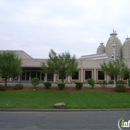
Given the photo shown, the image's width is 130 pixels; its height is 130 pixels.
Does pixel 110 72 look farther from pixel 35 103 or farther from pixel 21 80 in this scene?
pixel 21 80

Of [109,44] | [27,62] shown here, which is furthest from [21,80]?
[109,44]

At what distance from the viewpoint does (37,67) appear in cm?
4072

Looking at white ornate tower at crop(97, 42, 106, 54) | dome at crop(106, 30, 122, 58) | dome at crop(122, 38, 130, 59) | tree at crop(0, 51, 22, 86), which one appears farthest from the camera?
white ornate tower at crop(97, 42, 106, 54)

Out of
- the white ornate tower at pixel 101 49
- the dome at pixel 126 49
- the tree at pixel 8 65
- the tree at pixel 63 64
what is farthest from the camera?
the white ornate tower at pixel 101 49

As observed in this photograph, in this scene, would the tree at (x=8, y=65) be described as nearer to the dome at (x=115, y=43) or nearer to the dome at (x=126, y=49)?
the dome at (x=115, y=43)

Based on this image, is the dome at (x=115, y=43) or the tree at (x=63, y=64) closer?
the tree at (x=63, y=64)

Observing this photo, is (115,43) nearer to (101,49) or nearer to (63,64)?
(101,49)

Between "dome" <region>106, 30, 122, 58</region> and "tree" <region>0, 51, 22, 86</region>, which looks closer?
"tree" <region>0, 51, 22, 86</region>

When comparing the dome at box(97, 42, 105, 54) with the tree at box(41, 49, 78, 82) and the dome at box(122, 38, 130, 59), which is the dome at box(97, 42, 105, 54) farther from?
the tree at box(41, 49, 78, 82)

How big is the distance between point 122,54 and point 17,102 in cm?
6382

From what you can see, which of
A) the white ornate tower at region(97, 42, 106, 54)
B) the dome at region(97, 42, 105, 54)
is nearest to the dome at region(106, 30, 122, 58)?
the white ornate tower at region(97, 42, 106, 54)

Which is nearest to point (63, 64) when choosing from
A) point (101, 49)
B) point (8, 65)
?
point (8, 65)

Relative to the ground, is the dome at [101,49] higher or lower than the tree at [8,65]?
higher

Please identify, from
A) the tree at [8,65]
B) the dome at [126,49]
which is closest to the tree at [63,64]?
the tree at [8,65]
